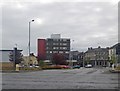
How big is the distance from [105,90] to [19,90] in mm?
4697

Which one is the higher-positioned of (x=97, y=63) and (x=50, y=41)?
(x=50, y=41)

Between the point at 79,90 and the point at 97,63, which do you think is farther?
the point at 97,63

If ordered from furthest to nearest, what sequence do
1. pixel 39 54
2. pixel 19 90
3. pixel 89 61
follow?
pixel 89 61
pixel 39 54
pixel 19 90

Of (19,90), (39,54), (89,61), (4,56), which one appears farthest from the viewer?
(89,61)

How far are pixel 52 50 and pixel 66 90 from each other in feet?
547

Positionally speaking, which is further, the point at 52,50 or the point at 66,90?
the point at 52,50

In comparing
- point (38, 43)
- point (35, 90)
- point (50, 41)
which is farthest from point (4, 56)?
point (35, 90)

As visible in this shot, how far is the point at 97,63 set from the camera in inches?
7072

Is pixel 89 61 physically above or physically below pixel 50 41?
below

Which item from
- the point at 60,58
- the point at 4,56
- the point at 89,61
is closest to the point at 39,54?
the point at 60,58

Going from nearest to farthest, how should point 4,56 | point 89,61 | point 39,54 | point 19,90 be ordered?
point 19,90, point 4,56, point 39,54, point 89,61

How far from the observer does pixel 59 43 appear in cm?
18375

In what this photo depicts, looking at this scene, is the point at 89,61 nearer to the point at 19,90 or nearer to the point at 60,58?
the point at 60,58

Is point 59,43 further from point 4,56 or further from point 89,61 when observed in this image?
point 4,56
